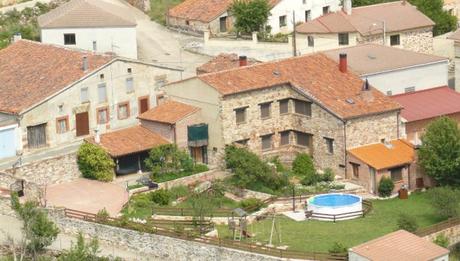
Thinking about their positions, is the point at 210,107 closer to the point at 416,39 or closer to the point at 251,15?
the point at 251,15

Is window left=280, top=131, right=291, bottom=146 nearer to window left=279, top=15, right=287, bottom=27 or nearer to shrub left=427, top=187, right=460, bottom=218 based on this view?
shrub left=427, top=187, right=460, bottom=218

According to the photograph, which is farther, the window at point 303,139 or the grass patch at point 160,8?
the grass patch at point 160,8

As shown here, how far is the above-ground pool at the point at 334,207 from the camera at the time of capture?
69.4 meters

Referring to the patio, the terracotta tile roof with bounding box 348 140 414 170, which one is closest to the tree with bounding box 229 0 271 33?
the terracotta tile roof with bounding box 348 140 414 170

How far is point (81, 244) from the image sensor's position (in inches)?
2510

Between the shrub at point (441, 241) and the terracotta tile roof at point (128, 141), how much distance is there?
1588 cm

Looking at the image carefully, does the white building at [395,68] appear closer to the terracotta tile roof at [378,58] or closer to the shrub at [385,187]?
the terracotta tile roof at [378,58]

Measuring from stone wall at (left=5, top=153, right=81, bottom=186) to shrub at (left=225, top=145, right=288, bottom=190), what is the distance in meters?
7.81

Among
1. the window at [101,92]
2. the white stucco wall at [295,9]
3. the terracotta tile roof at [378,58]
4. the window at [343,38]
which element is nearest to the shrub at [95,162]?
the window at [101,92]

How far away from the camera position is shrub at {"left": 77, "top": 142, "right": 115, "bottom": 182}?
74.6 m

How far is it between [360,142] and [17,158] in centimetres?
1675

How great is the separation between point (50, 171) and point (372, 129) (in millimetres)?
15806

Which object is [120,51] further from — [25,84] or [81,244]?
[81,244]

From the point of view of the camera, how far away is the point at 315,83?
256 feet
